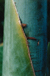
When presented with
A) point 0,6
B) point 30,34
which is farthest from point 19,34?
point 0,6

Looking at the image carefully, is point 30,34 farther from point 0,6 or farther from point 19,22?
point 0,6

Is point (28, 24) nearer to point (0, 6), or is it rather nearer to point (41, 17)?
point (41, 17)

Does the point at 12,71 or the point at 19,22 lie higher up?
the point at 19,22

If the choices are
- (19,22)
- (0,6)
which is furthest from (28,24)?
(0,6)

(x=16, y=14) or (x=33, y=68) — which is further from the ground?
(x=16, y=14)

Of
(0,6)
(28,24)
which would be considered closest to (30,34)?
(28,24)

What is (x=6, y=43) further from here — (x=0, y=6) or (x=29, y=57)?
(x=0, y=6)

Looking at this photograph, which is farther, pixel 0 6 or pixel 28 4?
pixel 0 6

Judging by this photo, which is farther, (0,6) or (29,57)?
(0,6)
